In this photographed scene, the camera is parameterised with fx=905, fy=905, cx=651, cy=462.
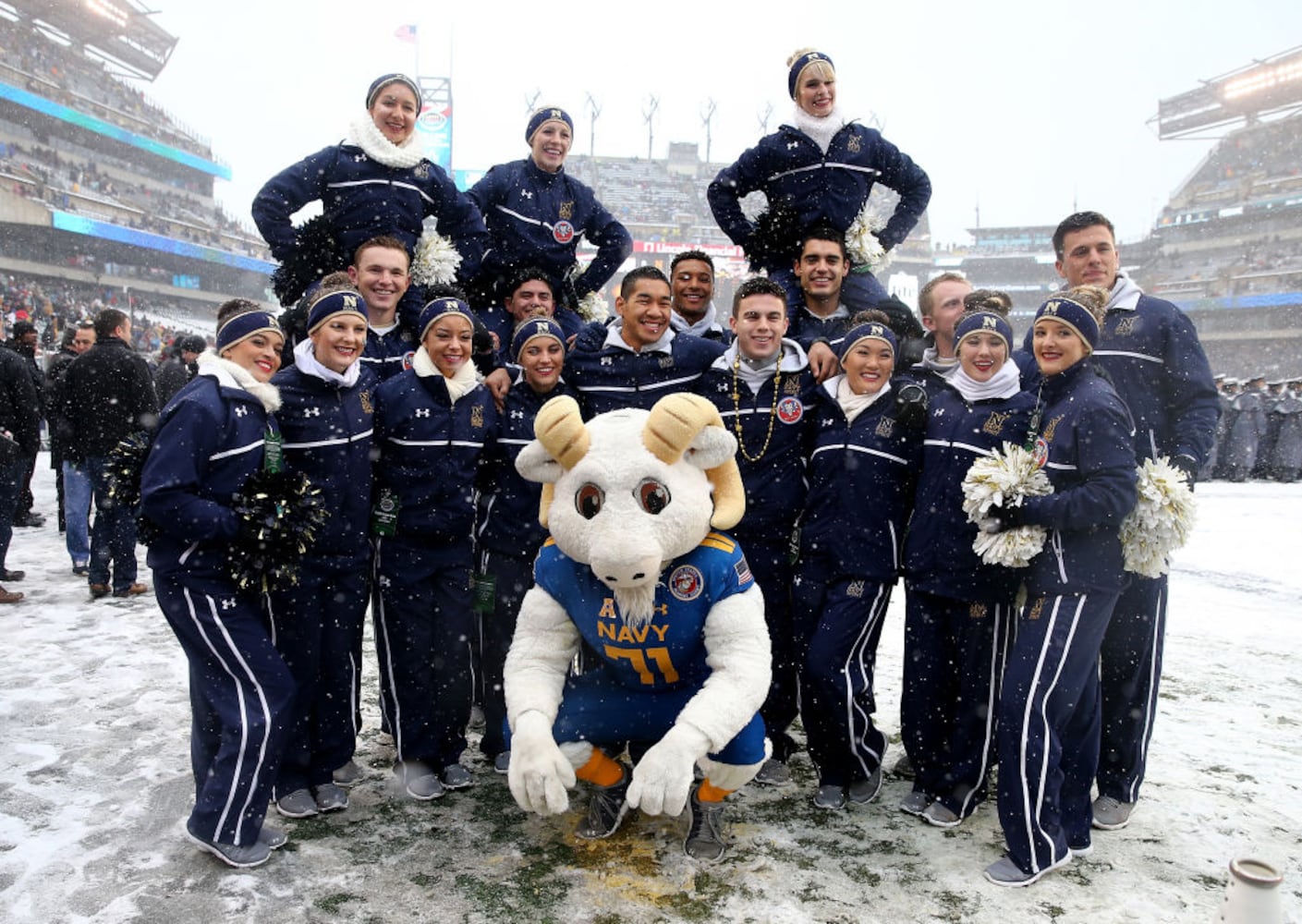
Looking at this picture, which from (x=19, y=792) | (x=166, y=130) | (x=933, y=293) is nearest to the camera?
(x=19, y=792)

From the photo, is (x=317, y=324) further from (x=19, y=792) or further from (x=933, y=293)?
(x=933, y=293)

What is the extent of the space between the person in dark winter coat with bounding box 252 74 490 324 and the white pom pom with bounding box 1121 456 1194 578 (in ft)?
11.7

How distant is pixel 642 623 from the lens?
3.29 meters

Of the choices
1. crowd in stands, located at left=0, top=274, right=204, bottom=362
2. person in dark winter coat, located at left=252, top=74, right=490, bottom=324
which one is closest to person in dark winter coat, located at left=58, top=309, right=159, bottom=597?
person in dark winter coat, located at left=252, top=74, right=490, bottom=324

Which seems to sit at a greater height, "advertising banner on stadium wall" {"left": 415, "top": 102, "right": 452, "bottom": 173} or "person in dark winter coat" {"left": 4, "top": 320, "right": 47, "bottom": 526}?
"advertising banner on stadium wall" {"left": 415, "top": 102, "right": 452, "bottom": 173}

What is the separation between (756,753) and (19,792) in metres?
3.11

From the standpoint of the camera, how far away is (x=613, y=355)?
4.53 m

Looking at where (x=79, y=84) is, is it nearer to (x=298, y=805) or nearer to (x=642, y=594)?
(x=298, y=805)

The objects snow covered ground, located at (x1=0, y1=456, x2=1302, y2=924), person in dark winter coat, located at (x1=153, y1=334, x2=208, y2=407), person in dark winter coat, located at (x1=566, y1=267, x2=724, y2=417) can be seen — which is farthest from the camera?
person in dark winter coat, located at (x1=153, y1=334, x2=208, y2=407)

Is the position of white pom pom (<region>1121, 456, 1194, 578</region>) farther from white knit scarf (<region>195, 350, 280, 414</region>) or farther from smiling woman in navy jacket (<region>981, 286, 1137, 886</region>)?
white knit scarf (<region>195, 350, 280, 414</region>)

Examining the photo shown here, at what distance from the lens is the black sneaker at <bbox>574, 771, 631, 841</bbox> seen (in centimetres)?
365

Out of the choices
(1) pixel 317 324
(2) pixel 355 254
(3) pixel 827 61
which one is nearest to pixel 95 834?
(1) pixel 317 324

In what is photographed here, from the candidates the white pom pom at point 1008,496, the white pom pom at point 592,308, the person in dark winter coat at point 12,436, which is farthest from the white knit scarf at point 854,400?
the person in dark winter coat at point 12,436

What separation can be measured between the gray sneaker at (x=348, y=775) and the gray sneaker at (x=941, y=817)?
2.55 meters
